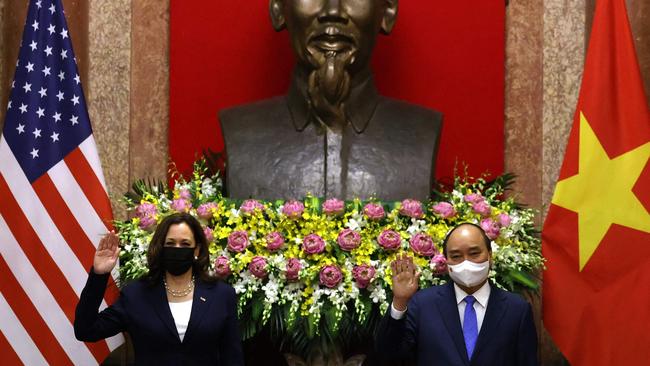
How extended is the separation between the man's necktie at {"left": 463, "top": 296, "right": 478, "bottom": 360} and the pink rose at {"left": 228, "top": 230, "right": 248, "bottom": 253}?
1.49 m

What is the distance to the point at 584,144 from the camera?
21.7 feet

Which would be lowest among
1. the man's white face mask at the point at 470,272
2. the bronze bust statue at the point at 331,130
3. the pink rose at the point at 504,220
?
the pink rose at the point at 504,220

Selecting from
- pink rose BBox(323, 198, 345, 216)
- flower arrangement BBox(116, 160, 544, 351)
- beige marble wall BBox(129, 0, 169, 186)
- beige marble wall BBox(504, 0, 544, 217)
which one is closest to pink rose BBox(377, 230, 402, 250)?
flower arrangement BBox(116, 160, 544, 351)

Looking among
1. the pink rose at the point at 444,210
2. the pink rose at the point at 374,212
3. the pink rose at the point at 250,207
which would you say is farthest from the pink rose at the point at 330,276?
the pink rose at the point at 444,210

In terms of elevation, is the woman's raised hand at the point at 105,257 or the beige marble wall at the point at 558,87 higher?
the beige marble wall at the point at 558,87

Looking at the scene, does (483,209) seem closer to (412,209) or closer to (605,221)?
(412,209)

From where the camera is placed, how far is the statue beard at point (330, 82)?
6.98m

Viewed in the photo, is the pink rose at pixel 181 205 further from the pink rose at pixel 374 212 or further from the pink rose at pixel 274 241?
the pink rose at pixel 374 212

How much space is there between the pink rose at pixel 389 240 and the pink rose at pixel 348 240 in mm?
121

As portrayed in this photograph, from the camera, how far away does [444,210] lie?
6.39m

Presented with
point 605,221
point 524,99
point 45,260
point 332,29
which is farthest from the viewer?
point 524,99

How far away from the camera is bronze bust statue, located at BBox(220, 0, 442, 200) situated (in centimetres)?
694

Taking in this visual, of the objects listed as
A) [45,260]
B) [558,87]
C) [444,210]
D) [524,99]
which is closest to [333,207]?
[444,210]

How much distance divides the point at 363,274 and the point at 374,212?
411mm
